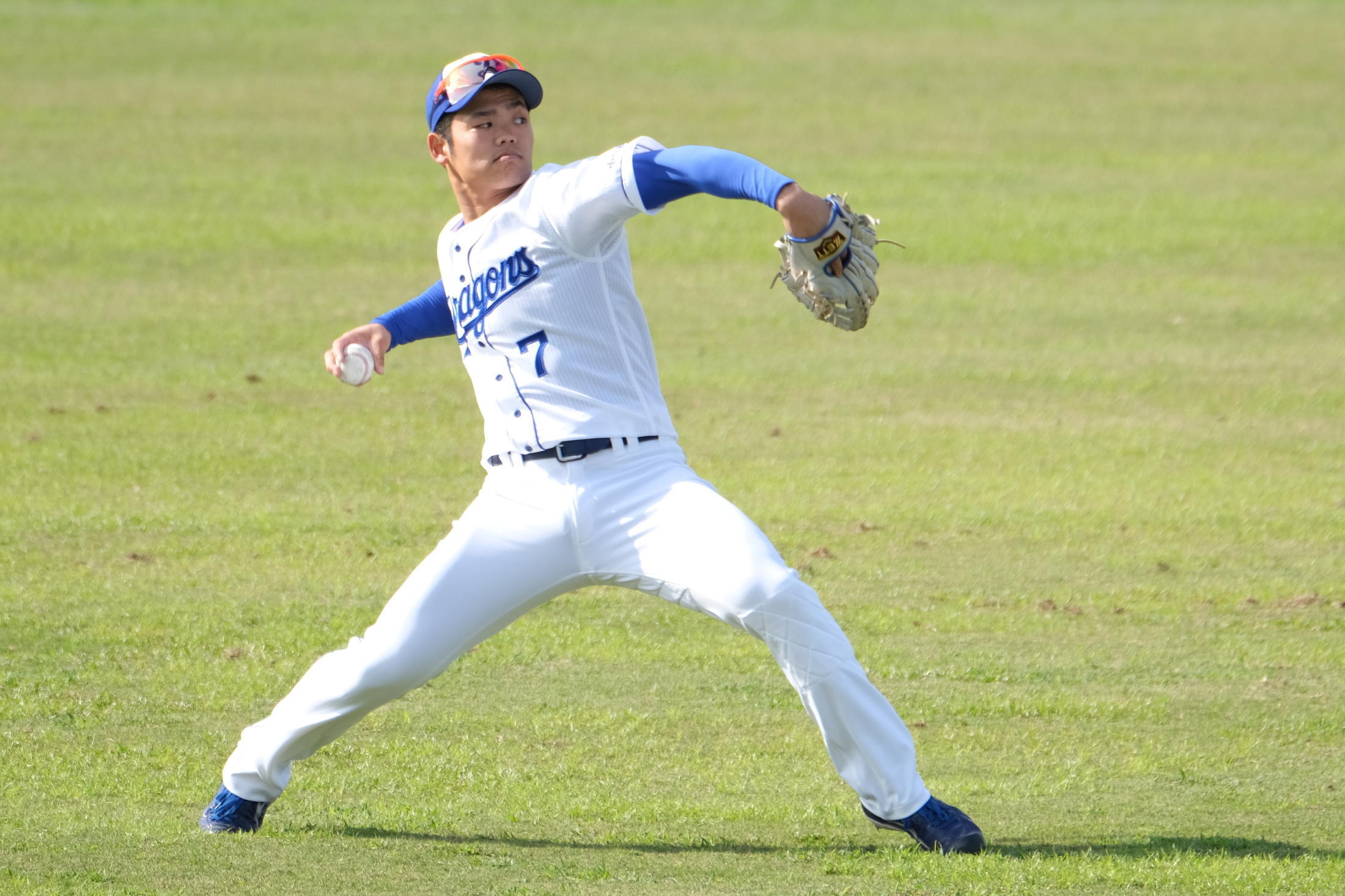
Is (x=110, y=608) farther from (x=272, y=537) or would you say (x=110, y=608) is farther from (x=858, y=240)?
(x=858, y=240)

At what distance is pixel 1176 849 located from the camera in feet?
18.3

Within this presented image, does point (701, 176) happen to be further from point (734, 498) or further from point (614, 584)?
point (734, 498)

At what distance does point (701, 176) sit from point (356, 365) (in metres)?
1.40

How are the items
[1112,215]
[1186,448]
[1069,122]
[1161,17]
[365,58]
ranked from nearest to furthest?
1. [1186,448]
2. [1112,215]
3. [1069,122]
4. [365,58]
5. [1161,17]

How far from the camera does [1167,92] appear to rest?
27.5 meters

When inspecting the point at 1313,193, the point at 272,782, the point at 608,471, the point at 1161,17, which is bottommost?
the point at 272,782

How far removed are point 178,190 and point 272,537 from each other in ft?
41.0

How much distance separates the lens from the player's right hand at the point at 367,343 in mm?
5633

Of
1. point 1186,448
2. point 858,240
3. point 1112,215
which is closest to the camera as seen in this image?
point 858,240

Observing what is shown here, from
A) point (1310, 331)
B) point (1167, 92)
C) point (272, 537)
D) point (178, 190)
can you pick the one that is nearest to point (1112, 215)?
point (1310, 331)

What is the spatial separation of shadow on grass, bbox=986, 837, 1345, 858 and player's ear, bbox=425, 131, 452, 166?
2.73 metres

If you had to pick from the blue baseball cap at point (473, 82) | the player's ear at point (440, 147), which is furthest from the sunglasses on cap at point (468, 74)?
the player's ear at point (440, 147)

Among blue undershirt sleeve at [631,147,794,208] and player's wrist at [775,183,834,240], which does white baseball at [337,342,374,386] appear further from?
player's wrist at [775,183,834,240]

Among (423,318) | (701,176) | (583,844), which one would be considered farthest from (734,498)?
(701,176)
